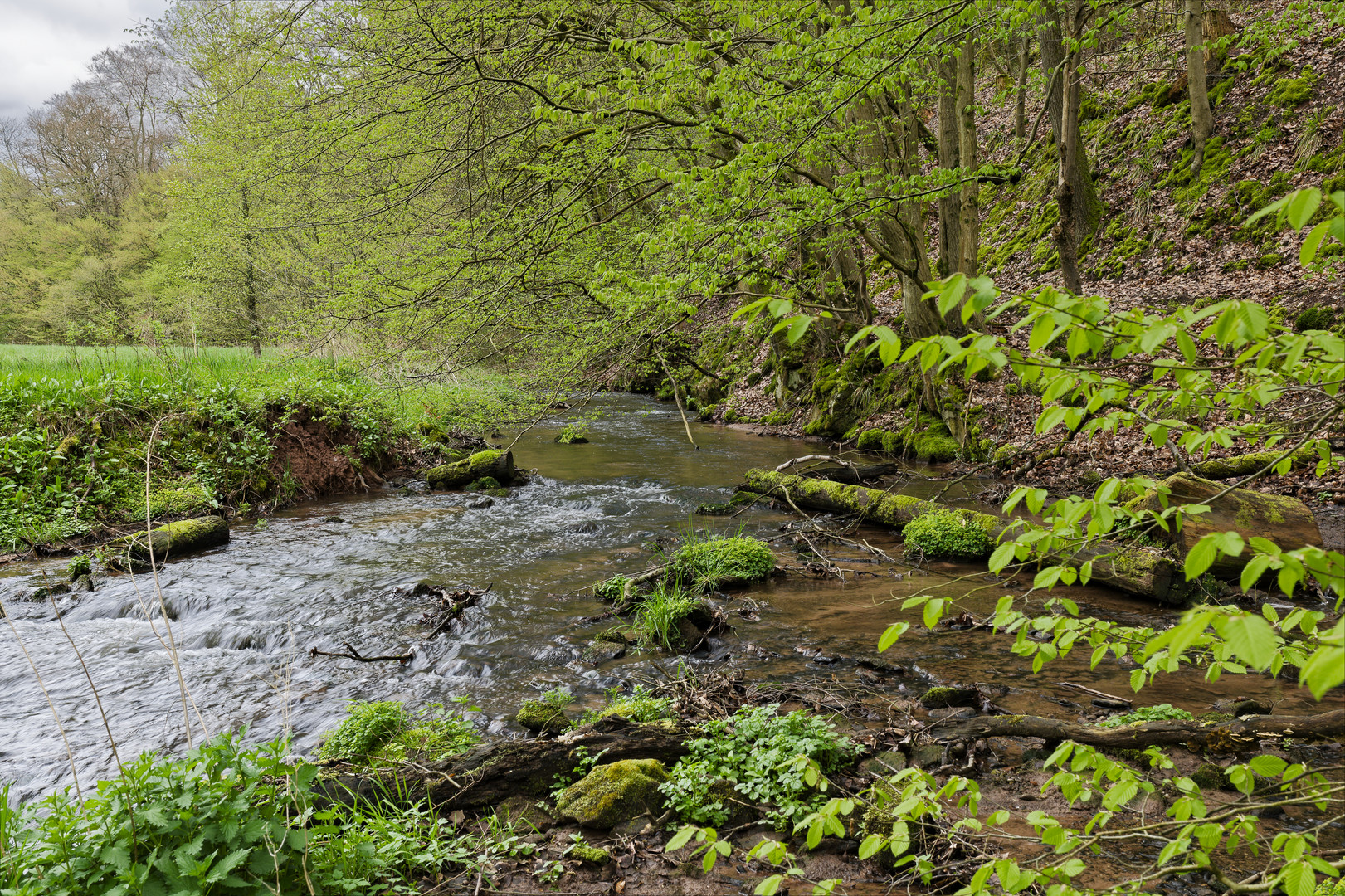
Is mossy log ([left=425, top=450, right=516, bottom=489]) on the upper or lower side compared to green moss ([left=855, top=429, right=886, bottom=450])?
upper

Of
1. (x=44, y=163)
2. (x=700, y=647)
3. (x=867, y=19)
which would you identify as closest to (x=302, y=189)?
(x=867, y=19)

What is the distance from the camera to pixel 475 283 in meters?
9.14

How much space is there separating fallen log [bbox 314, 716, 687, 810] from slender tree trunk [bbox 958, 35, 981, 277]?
10878mm

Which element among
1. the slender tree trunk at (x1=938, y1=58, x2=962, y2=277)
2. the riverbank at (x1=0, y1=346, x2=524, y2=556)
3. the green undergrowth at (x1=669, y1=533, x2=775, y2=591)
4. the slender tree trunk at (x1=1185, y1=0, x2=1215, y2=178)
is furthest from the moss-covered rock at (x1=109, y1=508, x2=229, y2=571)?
the slender tree trunk at (x1=1185, y1=0, x2=1215, y2=178)

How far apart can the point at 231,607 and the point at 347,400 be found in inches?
237

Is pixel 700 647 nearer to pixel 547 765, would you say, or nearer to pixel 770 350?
pixel 547 765

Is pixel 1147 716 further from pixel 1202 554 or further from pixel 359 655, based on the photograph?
pixel 359 655

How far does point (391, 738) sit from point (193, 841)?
1.62m

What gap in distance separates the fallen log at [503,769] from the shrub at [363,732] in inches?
11.2

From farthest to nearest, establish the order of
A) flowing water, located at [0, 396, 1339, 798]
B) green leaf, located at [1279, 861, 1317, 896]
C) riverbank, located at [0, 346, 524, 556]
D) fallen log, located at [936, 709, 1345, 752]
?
riverbank, located at [0, 346, 524, 556], flowing water, located at [0, 396, 1339, 798], fallen log, located at [936, 709, 1345, 752], green leaf, located at [1279, 861, 1317, 896]

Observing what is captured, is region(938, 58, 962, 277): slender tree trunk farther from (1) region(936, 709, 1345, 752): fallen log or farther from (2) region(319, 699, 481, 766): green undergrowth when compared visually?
(2) region(319, 699, 481, 766): green undergrowth

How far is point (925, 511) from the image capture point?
26.4 ft

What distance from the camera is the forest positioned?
208 cm

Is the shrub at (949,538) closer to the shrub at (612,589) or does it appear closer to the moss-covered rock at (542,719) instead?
the shrub at (612,589)
